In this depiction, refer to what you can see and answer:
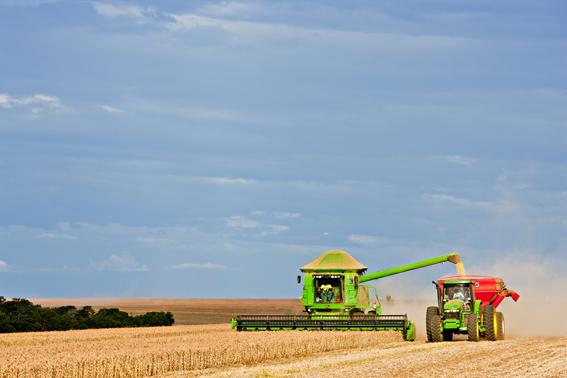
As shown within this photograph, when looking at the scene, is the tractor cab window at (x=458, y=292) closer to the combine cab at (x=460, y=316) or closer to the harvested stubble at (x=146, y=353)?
the combine cab at (x=460, y=316)

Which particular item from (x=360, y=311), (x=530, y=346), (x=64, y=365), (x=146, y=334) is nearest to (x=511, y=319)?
(x=360, y=311)

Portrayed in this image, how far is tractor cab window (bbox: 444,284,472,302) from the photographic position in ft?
117

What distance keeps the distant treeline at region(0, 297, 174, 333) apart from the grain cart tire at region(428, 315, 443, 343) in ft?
74.0

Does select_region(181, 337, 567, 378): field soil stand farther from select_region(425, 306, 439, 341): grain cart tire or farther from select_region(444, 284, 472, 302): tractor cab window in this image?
select_region(444, 284, 472, 302): tractor cab window

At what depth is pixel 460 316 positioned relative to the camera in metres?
35.1

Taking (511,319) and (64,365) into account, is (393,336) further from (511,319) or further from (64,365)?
(64,365)

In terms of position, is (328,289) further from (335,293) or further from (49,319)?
(49,319)

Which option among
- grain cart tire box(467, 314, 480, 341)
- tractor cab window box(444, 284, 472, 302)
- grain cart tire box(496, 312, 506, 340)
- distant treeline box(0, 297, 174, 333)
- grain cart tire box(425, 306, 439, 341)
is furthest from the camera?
distant treeline box(0, 297, 174, 333)

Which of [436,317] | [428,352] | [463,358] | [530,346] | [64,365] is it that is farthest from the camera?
[436,317]

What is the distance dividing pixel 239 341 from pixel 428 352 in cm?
567

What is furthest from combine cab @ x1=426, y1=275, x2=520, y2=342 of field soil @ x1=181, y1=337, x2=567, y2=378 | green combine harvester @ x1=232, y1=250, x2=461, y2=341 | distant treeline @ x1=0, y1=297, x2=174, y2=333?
distant treeline @ x1=0, y1=297, x2=174, y2=333

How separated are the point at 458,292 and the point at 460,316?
38.5 inches

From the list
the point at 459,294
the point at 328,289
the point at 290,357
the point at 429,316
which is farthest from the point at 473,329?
the point at 328,289

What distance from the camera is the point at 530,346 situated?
106 ft
